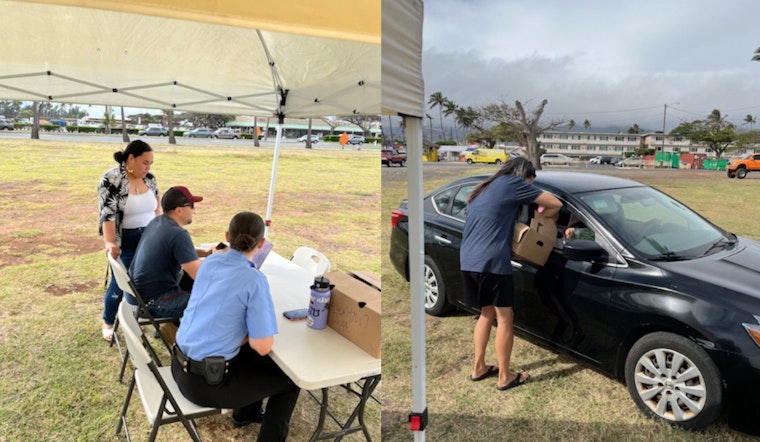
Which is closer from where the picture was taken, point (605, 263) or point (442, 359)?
point (605, 263)

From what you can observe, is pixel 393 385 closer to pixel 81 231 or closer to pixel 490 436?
pixel 490 436

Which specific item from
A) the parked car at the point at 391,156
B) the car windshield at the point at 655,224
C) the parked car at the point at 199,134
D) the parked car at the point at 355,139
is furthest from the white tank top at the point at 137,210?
the parked car at the point at 199,134

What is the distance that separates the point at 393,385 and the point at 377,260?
180 inches

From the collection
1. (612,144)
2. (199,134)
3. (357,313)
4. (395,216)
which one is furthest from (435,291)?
(199,134)

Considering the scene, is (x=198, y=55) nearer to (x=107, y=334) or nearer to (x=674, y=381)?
(x=107, y=334)

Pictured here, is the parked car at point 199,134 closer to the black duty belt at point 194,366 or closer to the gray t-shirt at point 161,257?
the gray t-shirt at point 161,257

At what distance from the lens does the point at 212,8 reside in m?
1.79

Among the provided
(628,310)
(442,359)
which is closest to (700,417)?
(628,310)

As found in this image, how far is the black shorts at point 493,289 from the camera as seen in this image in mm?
2990

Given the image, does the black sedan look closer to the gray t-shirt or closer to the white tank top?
the gray t-shirt

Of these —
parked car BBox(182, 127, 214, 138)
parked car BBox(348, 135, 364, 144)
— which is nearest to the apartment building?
parked car BBox(348, 135, 364, 144)

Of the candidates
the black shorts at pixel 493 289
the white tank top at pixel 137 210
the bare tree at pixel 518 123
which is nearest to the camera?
the black shorts at pixel 493 289

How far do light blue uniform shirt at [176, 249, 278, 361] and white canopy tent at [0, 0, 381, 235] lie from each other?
987mm

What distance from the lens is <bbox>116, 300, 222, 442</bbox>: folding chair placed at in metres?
2.04
